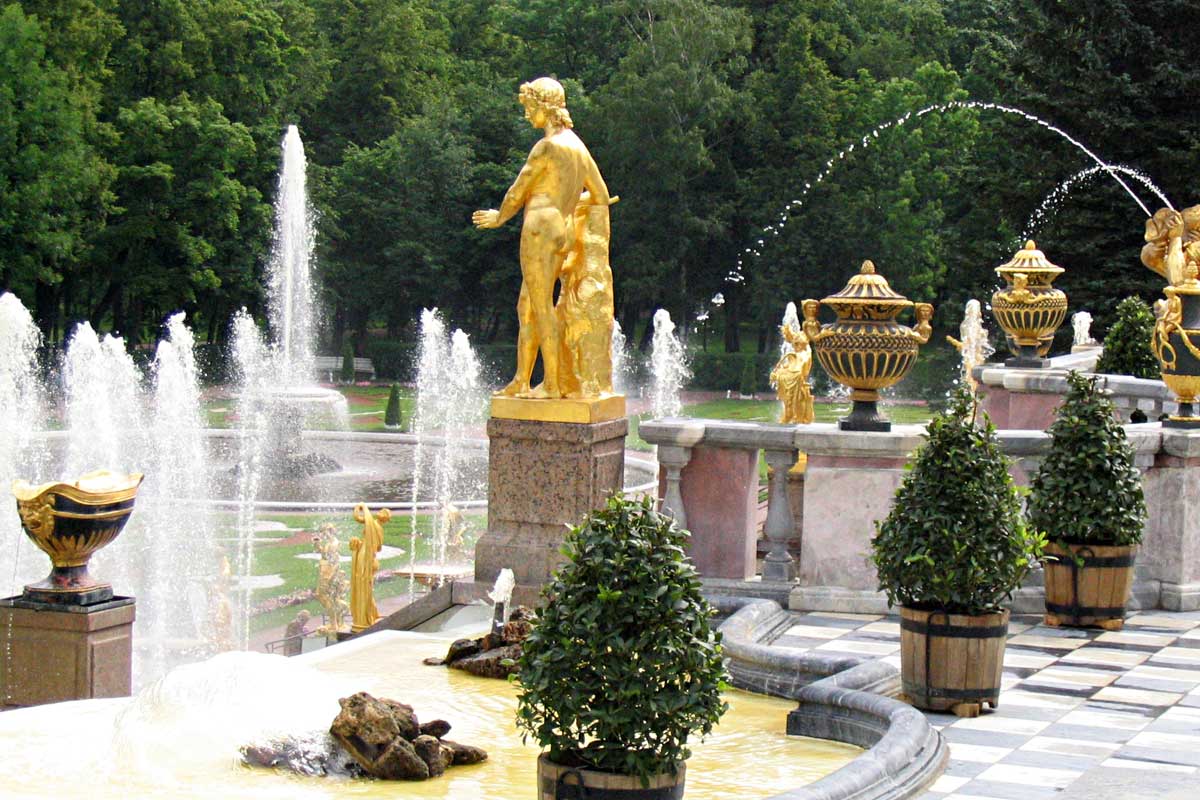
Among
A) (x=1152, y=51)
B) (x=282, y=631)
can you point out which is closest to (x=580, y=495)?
(x=282, y=631)

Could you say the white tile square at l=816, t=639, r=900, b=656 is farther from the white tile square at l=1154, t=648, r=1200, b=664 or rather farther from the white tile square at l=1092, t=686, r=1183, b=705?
the white tile square at l=1154, t=648, r=1200, b=664

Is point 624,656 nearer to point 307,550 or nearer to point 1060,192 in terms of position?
point 307,550

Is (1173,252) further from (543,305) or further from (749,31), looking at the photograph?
(749,31)

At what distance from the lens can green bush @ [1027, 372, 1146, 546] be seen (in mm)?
10125

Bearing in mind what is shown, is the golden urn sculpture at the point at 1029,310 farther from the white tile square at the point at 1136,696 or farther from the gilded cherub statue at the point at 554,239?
the white tile square at the point at 1136,696

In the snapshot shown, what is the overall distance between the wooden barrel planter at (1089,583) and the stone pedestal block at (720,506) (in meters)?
1.85

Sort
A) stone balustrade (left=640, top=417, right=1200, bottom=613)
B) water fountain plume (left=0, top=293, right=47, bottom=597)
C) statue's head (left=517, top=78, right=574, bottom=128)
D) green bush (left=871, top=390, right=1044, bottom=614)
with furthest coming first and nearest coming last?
water fountain plume (left=0, top=293, right=47, bottom=597), statue's head (left=517, top=78, right=574, bottom=128), stone balustrade (left=640, top=417, right=1200, bottom=613), green bush (left=871, top=390, right=1044, bottom=614)

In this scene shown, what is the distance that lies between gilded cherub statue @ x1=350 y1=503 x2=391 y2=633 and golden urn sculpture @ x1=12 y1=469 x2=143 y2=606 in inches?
158

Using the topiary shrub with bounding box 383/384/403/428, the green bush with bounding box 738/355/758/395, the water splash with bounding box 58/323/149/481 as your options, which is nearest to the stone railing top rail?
the water splash with bounding box 58/323/149/481

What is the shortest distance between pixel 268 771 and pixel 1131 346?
12.5 m

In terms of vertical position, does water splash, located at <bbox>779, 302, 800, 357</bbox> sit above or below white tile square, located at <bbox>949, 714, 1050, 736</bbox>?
above

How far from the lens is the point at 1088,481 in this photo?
10.1 metres

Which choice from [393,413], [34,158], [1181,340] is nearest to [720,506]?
[1181,340]

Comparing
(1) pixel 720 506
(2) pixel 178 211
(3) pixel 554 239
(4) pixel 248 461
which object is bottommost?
(4) pixel 248 461
